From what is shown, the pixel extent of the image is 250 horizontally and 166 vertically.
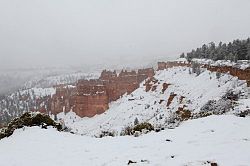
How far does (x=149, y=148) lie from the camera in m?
14.4

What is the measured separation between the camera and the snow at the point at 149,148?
12.0 metres

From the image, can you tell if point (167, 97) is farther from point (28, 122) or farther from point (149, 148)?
point (149, 148)

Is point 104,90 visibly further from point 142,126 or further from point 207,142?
→ point 207,142

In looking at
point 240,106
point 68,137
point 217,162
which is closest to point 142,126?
point 68,137

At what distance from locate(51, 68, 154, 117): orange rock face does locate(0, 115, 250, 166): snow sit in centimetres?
8354

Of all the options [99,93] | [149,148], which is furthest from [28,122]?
[99,93]

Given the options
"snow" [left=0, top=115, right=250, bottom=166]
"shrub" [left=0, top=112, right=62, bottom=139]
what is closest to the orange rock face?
"shrub" [left=0, top=112, right=62, bottom=139]

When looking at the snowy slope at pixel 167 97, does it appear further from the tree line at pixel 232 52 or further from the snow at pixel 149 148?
the snow at pixel 149 148

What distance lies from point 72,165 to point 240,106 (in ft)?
55.0

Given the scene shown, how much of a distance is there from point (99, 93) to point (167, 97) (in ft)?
117

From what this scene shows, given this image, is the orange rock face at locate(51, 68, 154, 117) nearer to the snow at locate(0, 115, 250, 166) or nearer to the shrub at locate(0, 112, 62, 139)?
the shrub at locate(0, 112, 62, 139)

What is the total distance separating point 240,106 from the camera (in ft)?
82.0

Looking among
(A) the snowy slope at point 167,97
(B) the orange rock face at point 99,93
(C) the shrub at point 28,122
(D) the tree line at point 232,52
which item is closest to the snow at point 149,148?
(C) the shrub at point 28,122

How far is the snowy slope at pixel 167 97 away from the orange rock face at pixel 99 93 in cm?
490
